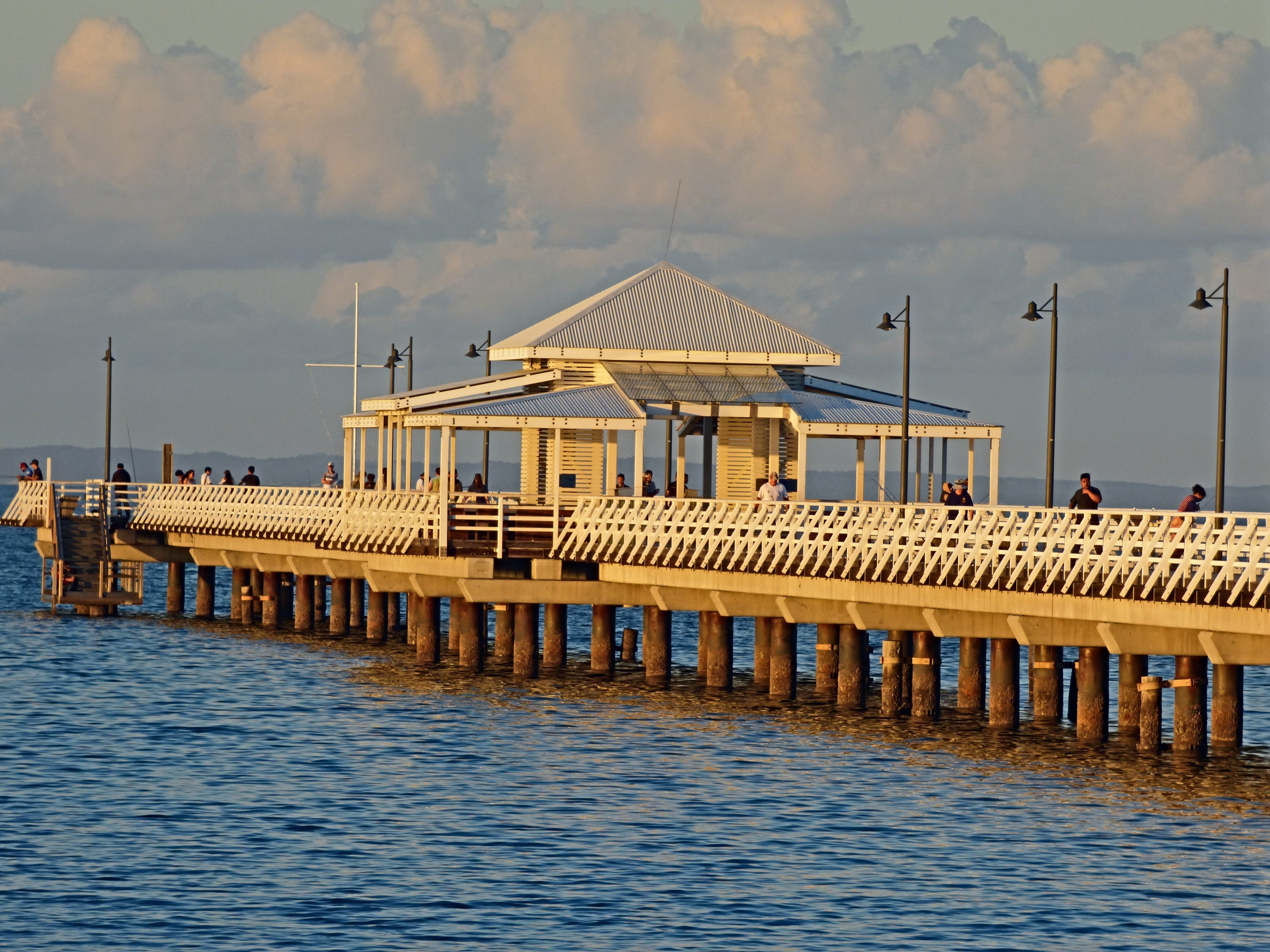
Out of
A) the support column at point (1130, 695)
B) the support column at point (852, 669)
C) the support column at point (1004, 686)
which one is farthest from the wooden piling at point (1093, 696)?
the support column at point (852, 669)

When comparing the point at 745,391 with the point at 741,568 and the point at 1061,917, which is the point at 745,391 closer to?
the point at 741,568

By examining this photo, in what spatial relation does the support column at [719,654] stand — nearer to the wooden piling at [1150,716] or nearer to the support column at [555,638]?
the support column at [555,638]

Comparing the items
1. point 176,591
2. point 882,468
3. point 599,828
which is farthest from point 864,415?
point 176,591

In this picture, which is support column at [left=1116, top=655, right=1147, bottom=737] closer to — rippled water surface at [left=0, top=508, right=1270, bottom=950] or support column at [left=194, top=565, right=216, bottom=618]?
rippled water surface at [left=0, top=508, right=1270, bottom=950]

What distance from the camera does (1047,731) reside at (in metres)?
34.8

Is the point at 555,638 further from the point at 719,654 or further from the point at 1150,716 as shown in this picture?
the point at 1150,716

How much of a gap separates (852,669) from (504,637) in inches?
398

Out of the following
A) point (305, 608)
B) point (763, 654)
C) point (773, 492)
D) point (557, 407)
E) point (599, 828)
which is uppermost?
point (557, 407)

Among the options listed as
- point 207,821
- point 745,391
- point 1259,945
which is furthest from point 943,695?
point 1259,945

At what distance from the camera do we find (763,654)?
41906 millimetres

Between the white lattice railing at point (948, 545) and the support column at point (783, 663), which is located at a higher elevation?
the white lattice railing at point (948, 545)

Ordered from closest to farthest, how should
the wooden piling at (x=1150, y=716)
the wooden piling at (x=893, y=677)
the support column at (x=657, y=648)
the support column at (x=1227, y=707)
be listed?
the support column at (x=1227, y=707), the wooden piling at (x=1150, y=716), the wooden piling at (x=893, y=677), the support column at (x=657, y=648)

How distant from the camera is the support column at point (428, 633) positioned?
44.7 meters

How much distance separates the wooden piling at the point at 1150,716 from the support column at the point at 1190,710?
0.62 meters
